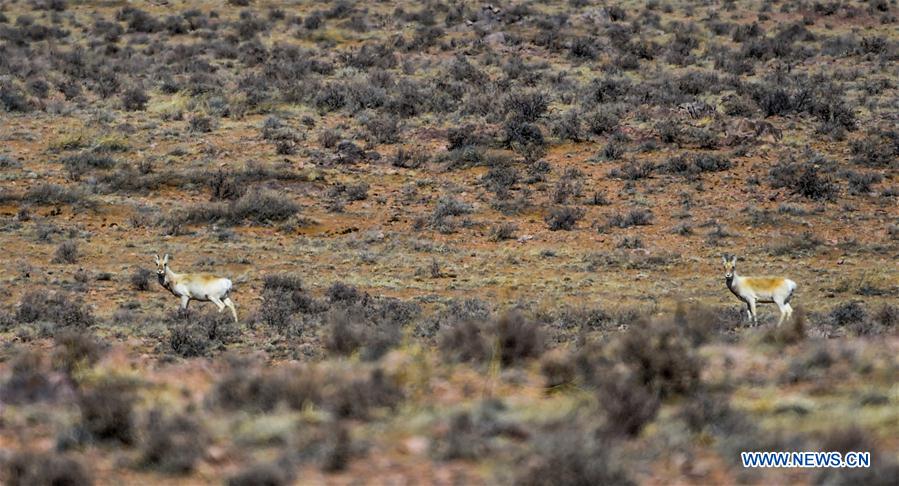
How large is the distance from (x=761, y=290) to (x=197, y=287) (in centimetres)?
852

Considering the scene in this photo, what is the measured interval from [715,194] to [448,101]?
10.2 m

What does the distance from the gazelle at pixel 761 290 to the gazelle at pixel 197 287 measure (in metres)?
7.49

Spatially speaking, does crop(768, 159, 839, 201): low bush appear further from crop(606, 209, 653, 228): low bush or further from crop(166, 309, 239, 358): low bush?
crop(166, 309, 239, 358): low bush

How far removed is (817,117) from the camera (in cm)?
2764

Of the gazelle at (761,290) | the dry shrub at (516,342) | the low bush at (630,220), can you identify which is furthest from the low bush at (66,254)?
the dry shrub at (516,342)

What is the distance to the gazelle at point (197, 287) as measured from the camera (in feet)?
50.4

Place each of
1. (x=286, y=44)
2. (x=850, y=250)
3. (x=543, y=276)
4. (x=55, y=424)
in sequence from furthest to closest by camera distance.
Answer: (x=286, y=44) → (x=850, y=250) → (x=543, y=276) → (x=55, y=424)

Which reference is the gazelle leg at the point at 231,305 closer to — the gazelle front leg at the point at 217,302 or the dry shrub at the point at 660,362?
the gazelle front leg at the point at 217,302

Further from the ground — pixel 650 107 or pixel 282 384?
pixel 282 384

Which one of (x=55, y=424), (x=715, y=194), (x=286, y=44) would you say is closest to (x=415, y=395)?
(x=55, y=424)

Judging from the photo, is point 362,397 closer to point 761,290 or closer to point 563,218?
point 761,290

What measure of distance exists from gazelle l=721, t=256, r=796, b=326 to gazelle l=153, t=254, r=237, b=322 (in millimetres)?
7495

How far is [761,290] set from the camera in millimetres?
14531

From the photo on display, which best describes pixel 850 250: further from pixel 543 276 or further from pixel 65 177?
pixel 65 177
